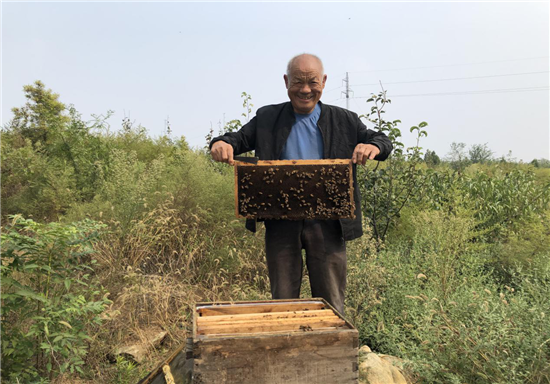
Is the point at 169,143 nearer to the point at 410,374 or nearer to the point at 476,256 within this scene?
the point at 476,256

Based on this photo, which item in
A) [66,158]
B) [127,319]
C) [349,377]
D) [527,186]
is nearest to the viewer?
[349,377]

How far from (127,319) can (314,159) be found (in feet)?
9.38

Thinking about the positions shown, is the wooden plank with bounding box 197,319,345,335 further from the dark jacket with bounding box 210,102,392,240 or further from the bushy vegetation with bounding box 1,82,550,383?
the bushy vegetation with bounding box 1,82,550,383

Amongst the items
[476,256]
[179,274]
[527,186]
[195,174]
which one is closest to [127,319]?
[179,274]

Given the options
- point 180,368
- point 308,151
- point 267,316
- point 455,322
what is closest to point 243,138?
point 308,151

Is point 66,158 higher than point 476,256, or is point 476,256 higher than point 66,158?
point 66,158

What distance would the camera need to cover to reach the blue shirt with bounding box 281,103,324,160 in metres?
3.22

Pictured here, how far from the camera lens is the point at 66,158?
8.65m

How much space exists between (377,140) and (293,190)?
709mm

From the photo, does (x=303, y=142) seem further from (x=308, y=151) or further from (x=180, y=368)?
(x=180, y=368)

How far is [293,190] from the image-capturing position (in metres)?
3.04

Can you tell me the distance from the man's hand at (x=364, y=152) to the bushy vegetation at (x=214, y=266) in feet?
4.70

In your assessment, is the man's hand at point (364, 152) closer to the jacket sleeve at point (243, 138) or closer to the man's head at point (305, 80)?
the man's head at point (305, 80)

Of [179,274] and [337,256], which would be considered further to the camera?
[179,274]
